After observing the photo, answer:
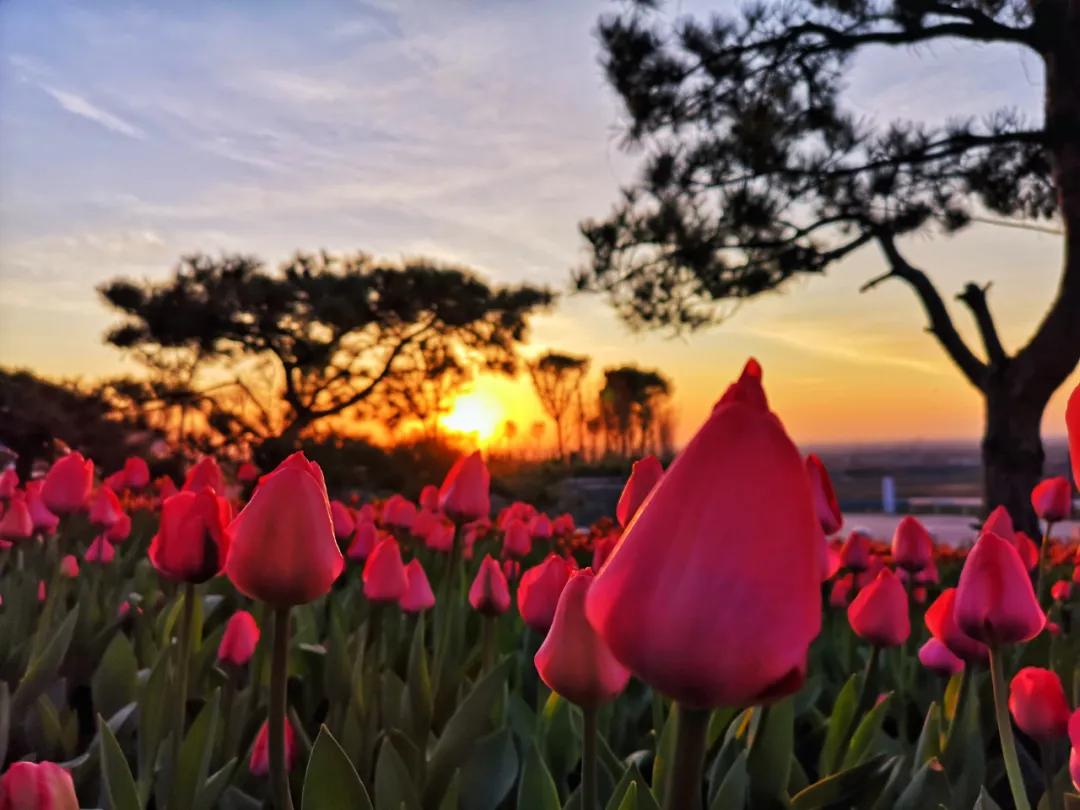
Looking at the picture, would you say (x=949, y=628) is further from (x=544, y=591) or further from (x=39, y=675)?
(x=39, y=675)

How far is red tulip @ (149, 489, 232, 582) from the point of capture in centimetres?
98

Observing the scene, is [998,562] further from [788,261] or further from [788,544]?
[788,261]

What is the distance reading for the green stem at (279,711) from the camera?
0.74 m

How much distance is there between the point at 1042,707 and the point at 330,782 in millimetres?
736

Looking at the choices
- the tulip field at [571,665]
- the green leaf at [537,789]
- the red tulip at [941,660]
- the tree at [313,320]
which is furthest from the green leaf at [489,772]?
the tree at [313,320]

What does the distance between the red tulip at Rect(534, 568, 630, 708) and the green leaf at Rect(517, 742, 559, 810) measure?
0.28 meters

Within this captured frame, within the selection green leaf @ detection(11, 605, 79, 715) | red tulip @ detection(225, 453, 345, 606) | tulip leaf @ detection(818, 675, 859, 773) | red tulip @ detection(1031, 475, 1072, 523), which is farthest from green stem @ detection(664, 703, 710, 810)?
red tulip @ detection(1031, 475, 1072, 523)

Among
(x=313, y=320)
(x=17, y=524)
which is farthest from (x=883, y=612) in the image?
(x=313, y=320)

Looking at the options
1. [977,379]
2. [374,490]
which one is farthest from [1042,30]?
[374,490]

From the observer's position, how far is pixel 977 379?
24.9ft

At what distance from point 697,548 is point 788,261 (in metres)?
9.16

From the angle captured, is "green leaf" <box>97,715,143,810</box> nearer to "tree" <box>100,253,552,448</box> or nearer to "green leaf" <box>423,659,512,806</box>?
"green leaf" <box>423,659,512,806</box>

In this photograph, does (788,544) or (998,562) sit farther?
(998,562)

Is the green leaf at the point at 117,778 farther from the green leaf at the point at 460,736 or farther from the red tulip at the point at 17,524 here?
the red tulip at the point at 17,524
